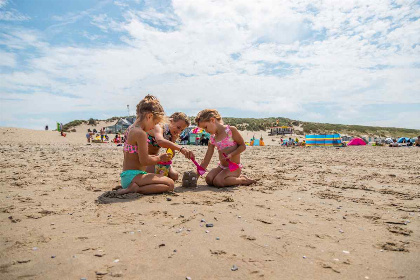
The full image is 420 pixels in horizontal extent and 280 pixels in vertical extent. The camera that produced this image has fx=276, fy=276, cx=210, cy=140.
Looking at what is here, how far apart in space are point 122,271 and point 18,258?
31.5 inches

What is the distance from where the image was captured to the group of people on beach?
383 cm

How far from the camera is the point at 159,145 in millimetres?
4371

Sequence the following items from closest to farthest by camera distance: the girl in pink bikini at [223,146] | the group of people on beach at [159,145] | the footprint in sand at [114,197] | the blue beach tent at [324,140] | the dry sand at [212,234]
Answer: the dry sand at [212,234] → the footprint in sand at [114,197] → the group of people on beach at [159,145] → the girl in pink bikini at [223,146] → the blue beach tent at [324,140]

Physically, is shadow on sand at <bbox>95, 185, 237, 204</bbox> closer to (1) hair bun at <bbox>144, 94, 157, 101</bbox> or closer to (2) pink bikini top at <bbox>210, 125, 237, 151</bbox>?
(2) pink bikini top at <bbox>210, 125, 237, 151</bbox>

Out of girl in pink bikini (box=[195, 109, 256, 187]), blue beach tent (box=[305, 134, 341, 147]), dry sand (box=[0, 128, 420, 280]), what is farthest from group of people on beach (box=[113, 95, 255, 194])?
blue beach tent (box=[305, 134, 341, 147])

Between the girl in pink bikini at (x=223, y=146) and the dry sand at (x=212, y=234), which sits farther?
the girl in pink bikini at (x=223, y=146)

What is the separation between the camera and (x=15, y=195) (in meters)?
3.74

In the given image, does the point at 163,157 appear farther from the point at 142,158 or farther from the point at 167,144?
the point at 142,158

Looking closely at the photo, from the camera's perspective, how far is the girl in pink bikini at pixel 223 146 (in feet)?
15.2

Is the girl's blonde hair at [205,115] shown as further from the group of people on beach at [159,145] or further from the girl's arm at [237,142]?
the girl's arm at [237,142]

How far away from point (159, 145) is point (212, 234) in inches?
88.9

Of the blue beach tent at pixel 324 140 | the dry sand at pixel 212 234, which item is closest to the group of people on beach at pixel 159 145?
the dry sand at pixel 212 234

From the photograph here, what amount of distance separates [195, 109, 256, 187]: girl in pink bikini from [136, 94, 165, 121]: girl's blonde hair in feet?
3.07

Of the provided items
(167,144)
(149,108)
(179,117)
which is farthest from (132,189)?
(179,117)
